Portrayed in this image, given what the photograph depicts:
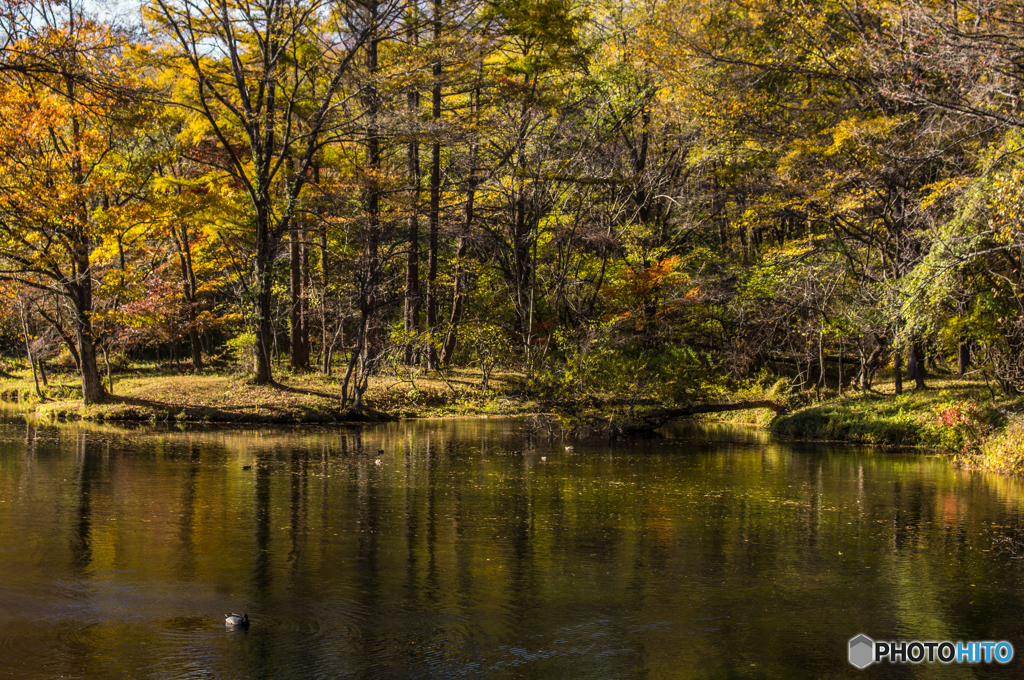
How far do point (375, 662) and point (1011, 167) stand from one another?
14901mm

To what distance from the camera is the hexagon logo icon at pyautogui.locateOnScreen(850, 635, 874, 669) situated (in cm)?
570

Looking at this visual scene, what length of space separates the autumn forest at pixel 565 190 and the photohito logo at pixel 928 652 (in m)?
10.6

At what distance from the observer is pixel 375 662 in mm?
5484

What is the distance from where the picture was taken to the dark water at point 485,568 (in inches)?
222

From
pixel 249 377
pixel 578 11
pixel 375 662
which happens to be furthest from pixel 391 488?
pixel 578 11

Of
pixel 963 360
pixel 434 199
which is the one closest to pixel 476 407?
pixel 434 199

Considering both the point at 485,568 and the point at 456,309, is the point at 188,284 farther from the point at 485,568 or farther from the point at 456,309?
the point at 485,568

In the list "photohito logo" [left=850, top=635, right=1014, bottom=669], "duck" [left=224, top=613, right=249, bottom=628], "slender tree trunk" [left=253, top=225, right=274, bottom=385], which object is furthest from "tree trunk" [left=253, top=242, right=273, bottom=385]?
"photohito logo" [left=850, top=635, right=1014, bottom=669]

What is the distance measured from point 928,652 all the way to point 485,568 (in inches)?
145

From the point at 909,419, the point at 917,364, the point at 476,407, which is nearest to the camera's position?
the point at 909,419

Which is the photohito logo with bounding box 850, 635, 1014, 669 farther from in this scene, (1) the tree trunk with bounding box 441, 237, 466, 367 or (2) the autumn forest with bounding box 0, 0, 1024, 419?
(1) the tree trunk with bounding box 441, 237, 466, 367

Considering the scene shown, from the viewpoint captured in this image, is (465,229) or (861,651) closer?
(861,651)

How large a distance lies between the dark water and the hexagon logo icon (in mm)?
87

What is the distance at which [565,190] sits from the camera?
2550cm
